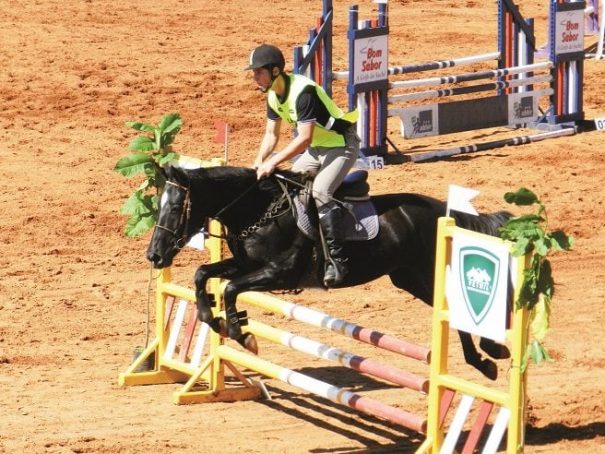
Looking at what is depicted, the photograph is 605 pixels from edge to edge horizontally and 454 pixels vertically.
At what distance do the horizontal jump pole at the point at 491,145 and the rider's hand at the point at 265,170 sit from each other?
25.7 feet

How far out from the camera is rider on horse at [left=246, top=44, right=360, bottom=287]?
978 centimetres

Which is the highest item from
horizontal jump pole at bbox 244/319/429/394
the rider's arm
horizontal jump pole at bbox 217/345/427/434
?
the rider's arm

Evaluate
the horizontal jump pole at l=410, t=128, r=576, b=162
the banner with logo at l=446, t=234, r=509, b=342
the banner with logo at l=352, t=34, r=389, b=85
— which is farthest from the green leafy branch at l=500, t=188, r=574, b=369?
the horizontal jump pole at l=410, t=128, r=576, b=162

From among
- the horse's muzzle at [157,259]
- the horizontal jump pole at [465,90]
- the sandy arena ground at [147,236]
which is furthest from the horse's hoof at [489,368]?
the horizontal jump pole at [465,90]

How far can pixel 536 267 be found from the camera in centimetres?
793

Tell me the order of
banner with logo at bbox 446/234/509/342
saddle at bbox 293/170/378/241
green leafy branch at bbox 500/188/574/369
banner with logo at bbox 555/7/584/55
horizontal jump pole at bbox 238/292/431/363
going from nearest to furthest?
green leafy branch at bbox 500/188/574/369 → banner with logo at bbox 446/234/509/342 → horizontal jump pole at bbox 238/292/431/363 → saddle at bbox 293/170/378/241 → banner with logo at bbox 555/7/584/55

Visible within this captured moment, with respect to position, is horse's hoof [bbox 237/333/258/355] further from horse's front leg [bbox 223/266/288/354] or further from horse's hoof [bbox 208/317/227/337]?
horse's hoof [bbox 208/317/227/337]

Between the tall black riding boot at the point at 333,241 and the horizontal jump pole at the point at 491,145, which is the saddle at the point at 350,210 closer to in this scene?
the tall black riding boot at the point at 333,241

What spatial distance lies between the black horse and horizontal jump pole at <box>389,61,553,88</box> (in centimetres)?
731

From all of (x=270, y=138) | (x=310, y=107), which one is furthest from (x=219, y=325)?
(x=310, y=107)

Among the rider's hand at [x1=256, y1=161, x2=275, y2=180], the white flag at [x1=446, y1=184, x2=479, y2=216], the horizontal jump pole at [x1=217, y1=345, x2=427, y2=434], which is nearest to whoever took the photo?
the white flag at [x1=446, y1=184, x2=479, y2=216]

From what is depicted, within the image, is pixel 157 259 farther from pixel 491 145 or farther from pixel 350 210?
pixel 491 145

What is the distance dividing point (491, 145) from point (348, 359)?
9.44 m

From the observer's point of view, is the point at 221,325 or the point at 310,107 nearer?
the point at 310,107
